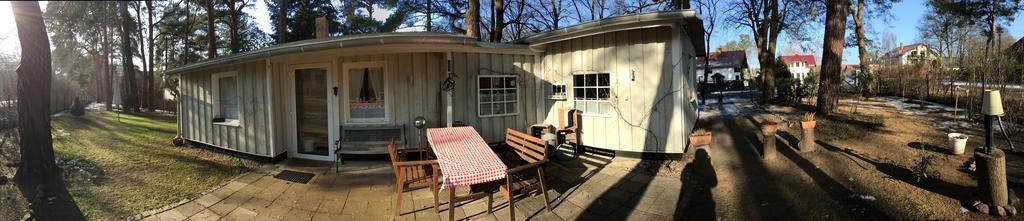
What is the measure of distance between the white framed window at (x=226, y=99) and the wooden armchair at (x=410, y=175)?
364cm

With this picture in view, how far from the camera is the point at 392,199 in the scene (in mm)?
3699

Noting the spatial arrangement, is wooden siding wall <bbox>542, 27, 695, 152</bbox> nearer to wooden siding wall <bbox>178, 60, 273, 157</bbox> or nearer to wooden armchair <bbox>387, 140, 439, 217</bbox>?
wooden armchair <bbox>387, 140, 439, 217</bbox>

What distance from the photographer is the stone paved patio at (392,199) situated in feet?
10.8

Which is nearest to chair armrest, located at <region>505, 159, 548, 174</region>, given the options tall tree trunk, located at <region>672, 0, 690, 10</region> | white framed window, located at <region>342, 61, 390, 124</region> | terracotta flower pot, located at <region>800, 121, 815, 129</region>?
white framed window, located at <region>342, 61, 390, 124</region>

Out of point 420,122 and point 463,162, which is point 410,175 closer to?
point 463,162

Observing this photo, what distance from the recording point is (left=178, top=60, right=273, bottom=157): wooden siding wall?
5.52 meters

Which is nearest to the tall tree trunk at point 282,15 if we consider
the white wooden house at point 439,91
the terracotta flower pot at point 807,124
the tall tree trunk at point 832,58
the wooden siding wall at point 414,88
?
the white wooden house at point 439,91

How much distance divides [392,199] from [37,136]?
2385 millimetres

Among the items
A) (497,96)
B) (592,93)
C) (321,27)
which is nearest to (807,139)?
(592,93)

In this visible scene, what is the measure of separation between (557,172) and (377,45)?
2.58m

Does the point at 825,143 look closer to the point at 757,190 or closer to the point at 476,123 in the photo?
the point at 757,190

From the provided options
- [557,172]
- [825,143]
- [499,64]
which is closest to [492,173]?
[557,172]

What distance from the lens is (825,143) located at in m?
5.54

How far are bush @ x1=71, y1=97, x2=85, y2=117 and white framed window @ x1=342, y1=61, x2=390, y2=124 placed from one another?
368cm
